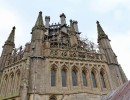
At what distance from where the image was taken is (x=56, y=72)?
19188 mm

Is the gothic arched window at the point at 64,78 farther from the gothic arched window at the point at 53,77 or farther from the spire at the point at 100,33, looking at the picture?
the spire at the point at 100,33

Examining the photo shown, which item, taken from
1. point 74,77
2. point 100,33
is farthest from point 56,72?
point 100,33

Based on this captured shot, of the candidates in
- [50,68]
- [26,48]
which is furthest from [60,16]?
[50,68]

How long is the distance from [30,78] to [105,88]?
767 centimetres

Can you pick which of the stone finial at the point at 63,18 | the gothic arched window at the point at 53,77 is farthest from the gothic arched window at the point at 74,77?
the stone finial at the point at 63,18

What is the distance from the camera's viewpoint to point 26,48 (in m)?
21.4

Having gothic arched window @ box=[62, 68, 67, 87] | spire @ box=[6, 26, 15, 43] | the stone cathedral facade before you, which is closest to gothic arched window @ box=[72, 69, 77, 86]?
the stone cathedral facade

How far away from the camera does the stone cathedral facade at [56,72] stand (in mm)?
17297

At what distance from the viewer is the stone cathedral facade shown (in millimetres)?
17297

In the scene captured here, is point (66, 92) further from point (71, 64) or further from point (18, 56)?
point (18, 56)

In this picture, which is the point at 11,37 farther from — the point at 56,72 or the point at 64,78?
the point at 64,78

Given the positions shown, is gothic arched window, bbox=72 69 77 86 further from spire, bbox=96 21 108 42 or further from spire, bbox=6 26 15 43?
spire, bbox=6 26 15 43

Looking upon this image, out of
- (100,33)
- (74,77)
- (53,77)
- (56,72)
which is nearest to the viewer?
(53,77)

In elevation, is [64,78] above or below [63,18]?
below
